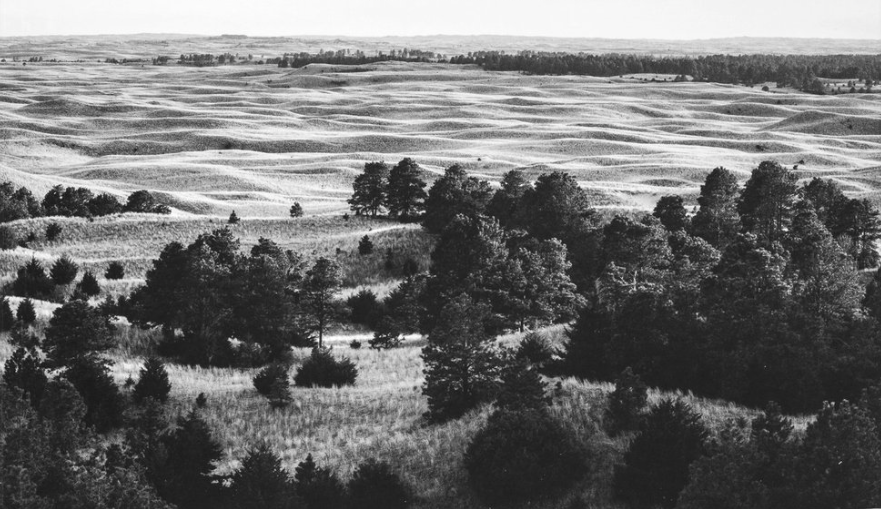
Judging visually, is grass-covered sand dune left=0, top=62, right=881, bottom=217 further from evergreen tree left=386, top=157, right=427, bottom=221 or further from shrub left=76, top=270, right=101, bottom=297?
shrub left=76, top=270, right=101, bottom=297

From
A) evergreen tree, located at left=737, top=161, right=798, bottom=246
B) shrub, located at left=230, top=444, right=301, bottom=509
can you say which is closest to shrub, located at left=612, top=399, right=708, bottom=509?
shrub, located at left=230, top=444, right=301, bottom=509

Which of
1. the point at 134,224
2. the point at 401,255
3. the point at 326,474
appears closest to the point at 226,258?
the point at 401,255

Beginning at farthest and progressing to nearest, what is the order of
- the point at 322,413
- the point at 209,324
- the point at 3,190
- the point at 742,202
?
the point at 3,190 → the point at 742,202 → the point at 209,324 → the point at 322,413

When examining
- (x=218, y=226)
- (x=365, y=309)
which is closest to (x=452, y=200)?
(x=365, y=309)

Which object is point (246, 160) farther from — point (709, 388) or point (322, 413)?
point (709, 388)

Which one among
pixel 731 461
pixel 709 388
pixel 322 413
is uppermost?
pixel 731 461

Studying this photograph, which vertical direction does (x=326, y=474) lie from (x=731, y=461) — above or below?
below

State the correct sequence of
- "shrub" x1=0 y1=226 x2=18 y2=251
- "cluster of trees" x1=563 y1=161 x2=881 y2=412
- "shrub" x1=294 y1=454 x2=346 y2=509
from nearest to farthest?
"shrub" x1=294 y1=454 x2=346 y2=509 → "cluster of trees" x1=563 y1=161 x2=881 y2=412 → "shrub" x1=0 y1=226 x2=18 y2=251

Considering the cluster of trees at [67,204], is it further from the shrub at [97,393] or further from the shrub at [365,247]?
the shrub at [97,393]
